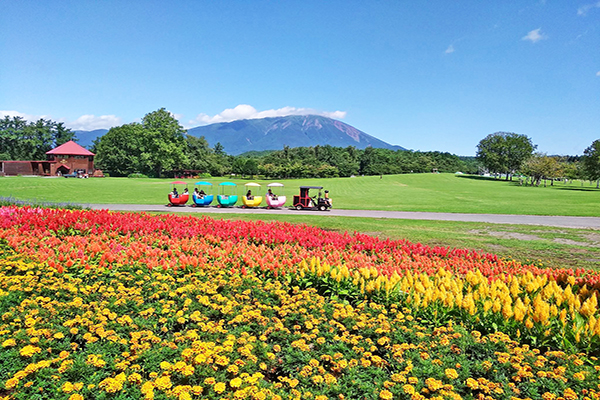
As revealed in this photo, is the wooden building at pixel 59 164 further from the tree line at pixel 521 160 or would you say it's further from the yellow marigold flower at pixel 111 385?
the tree line at pixel 521 160

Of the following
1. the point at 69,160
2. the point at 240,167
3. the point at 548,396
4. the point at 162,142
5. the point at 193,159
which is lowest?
the point at 548,396

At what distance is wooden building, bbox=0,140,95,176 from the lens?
234 ft

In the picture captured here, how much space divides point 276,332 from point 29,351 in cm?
253

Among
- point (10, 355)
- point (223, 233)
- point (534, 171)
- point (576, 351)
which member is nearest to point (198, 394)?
point (10, 355)

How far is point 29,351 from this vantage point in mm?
3611

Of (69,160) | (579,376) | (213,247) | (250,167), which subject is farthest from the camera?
(250,167)

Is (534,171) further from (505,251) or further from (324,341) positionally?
(324,341)

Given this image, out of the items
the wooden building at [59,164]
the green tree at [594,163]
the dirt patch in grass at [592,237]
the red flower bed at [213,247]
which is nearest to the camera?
the red flower bed at [213,247]

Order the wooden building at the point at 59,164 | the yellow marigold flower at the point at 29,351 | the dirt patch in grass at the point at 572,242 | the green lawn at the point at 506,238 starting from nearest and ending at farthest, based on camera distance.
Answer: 1. the yellow marigold flower at the point at 29,351
2. the green lawn at the point at 506,238
3. the dirt patch in grass at the point at 572,242
4. the wooden building at the point at 59,164

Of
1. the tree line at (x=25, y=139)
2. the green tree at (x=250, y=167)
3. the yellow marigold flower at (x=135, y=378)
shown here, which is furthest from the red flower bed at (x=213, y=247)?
the tree line at (x=25, y=139)

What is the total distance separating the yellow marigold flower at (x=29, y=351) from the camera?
11.8 ft

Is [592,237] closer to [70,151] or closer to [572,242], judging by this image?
[572,242]

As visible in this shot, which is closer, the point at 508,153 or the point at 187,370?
the point at 187,370

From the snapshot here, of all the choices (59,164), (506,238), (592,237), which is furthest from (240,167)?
(592,237)
